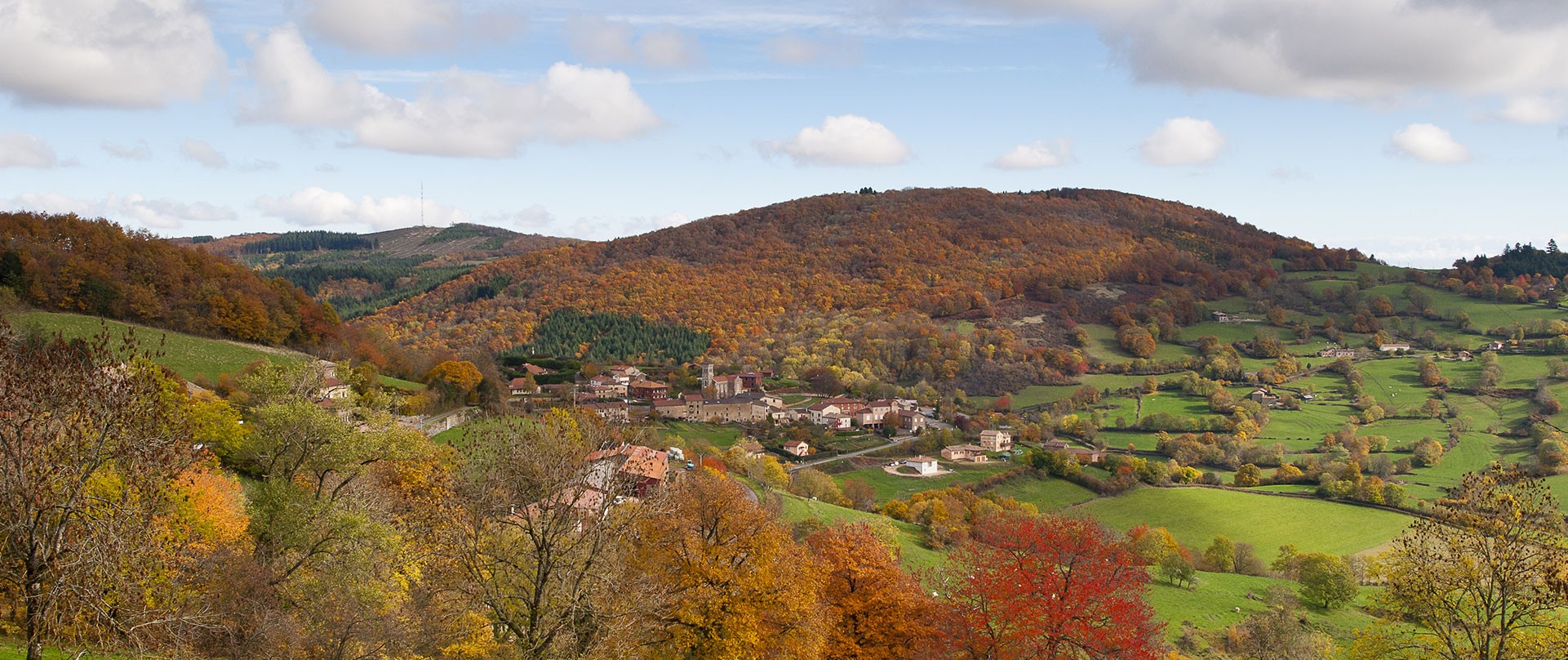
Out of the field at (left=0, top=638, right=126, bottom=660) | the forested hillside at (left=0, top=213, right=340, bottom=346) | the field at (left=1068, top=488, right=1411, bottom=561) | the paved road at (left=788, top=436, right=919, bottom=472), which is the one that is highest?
the forested hillside at (left=0, top=213, right=340, bottom=346)

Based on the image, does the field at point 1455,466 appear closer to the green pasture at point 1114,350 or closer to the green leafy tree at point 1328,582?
the green leafy tree at point 1328,582

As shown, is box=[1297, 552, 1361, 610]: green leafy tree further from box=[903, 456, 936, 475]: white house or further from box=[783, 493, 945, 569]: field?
box=[903, 456, 936, 475]: white house

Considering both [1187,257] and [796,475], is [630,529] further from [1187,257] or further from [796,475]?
[1187,257]

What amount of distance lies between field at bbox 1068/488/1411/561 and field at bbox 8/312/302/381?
48.7 meters

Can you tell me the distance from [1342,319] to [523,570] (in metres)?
132

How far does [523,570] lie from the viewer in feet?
59.7

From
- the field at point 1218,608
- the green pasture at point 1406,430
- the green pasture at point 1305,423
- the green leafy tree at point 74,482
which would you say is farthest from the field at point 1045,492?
the green leafy tree at point 74,482

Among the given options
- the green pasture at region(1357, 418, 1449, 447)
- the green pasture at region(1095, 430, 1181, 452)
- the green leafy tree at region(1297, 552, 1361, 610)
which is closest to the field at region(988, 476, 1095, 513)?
the green pasture at region(1095, 430, 1181, 452)

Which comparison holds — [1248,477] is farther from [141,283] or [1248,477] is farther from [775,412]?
[141,283]

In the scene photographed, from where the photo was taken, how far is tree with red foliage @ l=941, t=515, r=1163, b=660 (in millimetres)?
21609

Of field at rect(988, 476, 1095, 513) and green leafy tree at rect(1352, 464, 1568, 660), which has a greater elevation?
green leafy tree at rect(1352, 464, 1568, 660)

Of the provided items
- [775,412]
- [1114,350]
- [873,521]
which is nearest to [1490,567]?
[873,521]

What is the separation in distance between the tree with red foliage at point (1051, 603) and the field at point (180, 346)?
36.1 m

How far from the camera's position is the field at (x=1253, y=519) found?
55.2 meters
